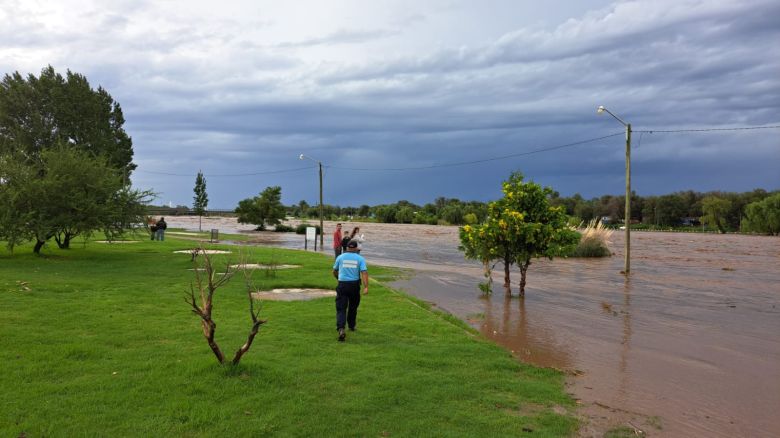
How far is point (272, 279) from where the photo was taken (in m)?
16.3

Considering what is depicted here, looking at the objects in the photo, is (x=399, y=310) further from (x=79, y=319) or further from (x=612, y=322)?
(x=79, y=319)

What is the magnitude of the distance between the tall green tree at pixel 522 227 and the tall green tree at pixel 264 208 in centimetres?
5025

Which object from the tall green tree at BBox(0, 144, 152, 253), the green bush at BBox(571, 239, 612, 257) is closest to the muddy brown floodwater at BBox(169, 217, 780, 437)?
the green bush at BBox(571, 239, 612, 257)

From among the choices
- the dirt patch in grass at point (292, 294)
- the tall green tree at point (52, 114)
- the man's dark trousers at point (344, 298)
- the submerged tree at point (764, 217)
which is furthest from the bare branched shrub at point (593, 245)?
the submerged tree at point (764, 217)

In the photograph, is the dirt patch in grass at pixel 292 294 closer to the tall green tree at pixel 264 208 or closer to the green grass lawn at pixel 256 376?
the green grass lawn at pixel 256 376

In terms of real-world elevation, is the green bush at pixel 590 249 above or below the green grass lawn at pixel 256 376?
above

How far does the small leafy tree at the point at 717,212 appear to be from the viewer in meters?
86.1

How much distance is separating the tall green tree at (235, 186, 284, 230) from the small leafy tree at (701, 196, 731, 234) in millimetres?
66739

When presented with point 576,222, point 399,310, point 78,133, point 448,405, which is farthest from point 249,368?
point 78,133

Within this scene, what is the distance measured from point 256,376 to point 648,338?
8252 millimetres

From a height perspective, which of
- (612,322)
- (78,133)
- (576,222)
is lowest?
(612,322)

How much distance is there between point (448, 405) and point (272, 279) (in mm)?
11039

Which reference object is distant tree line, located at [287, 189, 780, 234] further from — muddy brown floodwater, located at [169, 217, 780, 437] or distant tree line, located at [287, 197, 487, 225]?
muddy brown floodwater, located at [169, 217, 780, 437]

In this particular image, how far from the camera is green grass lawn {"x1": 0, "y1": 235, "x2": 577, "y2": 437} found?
5.31 m
